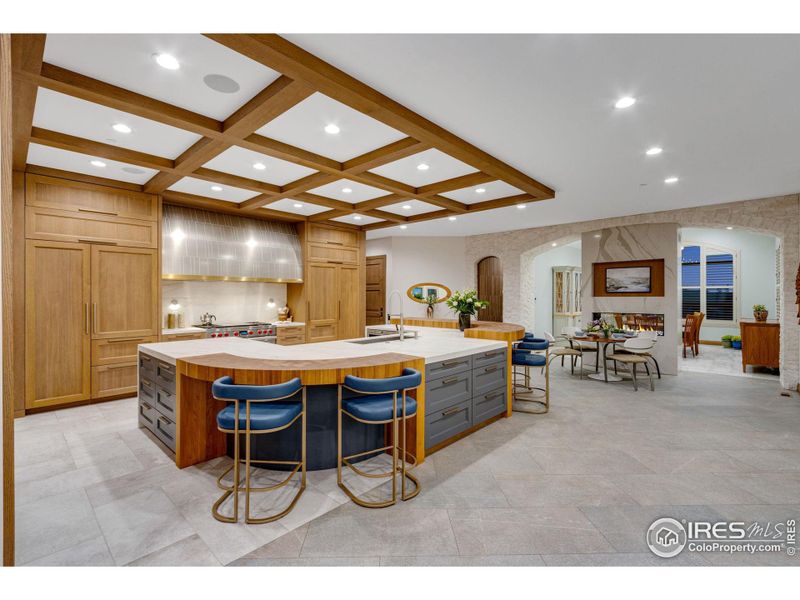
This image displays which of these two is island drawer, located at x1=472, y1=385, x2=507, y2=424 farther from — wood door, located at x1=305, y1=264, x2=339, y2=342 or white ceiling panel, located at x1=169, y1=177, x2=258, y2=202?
white ceiling panel, located at x1=169, y1=177, x2=258, y2=202

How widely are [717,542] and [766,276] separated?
10374mm

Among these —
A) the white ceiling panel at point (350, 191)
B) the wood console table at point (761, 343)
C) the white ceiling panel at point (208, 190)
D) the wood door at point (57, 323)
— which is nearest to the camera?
the wood door at point (57, 323)

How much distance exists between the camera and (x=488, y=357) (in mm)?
3775

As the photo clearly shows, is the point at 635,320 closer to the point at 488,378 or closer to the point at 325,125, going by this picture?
the point at 488,378

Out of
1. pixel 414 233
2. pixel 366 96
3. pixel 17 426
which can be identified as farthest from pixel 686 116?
pixel 17 426

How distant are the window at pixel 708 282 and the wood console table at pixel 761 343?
4.06 meters

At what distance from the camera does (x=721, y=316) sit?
387 inches

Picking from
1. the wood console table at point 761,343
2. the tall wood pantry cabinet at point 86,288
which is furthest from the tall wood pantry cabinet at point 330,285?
the wood console table at point 761,343

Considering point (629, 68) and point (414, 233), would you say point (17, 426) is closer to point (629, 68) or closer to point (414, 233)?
point (629, 68)

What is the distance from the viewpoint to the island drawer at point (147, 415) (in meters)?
3.44

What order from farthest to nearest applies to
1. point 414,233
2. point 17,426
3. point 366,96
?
point 414,233, point 17,426, point 366,96

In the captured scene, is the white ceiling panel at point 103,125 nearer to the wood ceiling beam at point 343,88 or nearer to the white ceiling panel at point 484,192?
the wood ceiling beam at point 343,88

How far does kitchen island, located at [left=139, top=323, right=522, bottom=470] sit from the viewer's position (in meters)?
2.62
